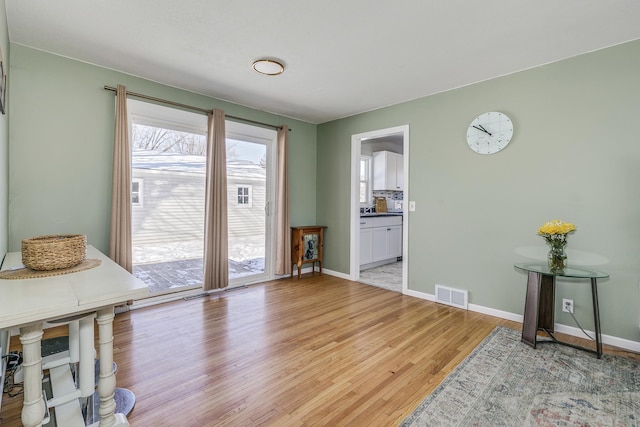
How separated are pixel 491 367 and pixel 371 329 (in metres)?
0.96

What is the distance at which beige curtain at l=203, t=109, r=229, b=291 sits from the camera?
3.52 m

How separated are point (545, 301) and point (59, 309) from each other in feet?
10.9

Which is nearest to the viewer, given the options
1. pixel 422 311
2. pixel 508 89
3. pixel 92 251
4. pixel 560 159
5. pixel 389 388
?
pixel 389 388

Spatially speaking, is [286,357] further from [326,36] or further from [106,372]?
[326,36]

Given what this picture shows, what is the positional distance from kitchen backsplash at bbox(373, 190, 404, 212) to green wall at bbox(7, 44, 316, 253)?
456 cm

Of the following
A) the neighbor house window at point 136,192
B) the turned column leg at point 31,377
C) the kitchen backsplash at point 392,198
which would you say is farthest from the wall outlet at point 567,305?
the neighbor house window at point 136,192

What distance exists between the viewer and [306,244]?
458 cm

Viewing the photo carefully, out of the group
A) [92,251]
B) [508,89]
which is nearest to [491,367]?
[508,89]

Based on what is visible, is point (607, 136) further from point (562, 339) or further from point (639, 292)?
point (562, 339)

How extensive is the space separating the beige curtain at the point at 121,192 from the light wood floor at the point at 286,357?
65 centimetres

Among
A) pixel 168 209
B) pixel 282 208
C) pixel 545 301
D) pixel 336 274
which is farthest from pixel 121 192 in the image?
pixel 545 301

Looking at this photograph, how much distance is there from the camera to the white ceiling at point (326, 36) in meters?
1.97

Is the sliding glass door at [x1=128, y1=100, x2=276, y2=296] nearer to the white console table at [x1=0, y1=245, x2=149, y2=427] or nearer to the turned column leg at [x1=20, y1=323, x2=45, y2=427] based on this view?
the white console table at [x1=0, y1=245, x2=149, y2=427]

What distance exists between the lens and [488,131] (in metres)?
3.04
